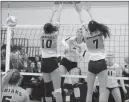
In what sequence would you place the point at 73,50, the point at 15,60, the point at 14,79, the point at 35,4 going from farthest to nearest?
the point at 35,4 → the point at 15,60 → the point at 73,50 → the point at 14,79

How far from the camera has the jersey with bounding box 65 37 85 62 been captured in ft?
13.8

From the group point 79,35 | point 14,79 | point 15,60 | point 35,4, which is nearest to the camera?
point 14,79

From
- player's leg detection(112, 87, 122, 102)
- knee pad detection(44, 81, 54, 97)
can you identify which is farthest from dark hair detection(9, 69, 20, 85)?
player's leg detection(112, 87, 122, 102)

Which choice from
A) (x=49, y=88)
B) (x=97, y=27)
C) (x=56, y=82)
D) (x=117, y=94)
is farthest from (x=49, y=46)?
(x=117, y=94)

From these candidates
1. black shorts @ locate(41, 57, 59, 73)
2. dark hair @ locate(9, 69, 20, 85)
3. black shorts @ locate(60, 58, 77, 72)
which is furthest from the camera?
black shorts @ locate(60, 58, 77, 72)

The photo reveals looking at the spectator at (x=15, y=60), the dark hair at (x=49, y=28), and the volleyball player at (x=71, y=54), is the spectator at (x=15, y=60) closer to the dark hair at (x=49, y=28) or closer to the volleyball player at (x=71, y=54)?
the volleyball player at (x=71, y=54)

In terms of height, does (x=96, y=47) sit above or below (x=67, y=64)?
above

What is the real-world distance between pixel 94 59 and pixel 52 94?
0.96 meters

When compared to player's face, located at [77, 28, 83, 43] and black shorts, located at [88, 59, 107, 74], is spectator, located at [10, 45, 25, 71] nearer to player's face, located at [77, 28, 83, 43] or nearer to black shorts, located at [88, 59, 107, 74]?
player's face, located at [77, 28, 83, 43]

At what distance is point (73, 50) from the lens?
→ 167 inches

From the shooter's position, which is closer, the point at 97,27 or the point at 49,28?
the point at 97,27

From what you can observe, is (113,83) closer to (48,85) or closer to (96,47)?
(96,47)

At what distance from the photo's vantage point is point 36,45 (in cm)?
534

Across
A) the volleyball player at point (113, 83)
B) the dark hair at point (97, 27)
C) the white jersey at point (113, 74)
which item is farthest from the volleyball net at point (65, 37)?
the dark hair at point (97, 27)
